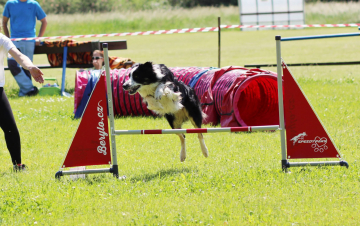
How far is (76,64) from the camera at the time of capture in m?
12.8

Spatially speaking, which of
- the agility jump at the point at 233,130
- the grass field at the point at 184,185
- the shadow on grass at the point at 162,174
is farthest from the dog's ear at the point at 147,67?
the shadow on grass at the point at 162,174

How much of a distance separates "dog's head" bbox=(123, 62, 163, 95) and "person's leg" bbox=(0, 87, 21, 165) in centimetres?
138

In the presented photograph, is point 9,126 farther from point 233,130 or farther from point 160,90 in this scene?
point 233,130

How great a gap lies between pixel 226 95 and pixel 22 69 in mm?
6299

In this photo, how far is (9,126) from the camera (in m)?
4.95

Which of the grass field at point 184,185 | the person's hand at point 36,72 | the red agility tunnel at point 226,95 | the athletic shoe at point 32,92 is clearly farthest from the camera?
the athletic shoe at point 32,92

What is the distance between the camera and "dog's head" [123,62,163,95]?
214 inches

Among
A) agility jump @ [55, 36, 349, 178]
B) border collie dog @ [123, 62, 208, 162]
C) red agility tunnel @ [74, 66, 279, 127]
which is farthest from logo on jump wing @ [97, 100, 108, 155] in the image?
red agility tunnel @ [74, 66, 279, 127]

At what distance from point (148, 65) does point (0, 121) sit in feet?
5.94

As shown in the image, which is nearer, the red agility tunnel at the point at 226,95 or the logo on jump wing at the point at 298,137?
the logo on jump wing at the point at 298,137

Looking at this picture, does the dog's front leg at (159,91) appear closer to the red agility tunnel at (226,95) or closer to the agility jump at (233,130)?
the agility jump at (233,130)

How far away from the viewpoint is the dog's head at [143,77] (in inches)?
214

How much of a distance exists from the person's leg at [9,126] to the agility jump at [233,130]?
2.53 feet

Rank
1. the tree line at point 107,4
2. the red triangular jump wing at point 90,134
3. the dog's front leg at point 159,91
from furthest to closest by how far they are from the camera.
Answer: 1. the tree line at point 107,4
2. the dog's front leg at point 159,91
3. the red triangular jump wing at point 90,134
